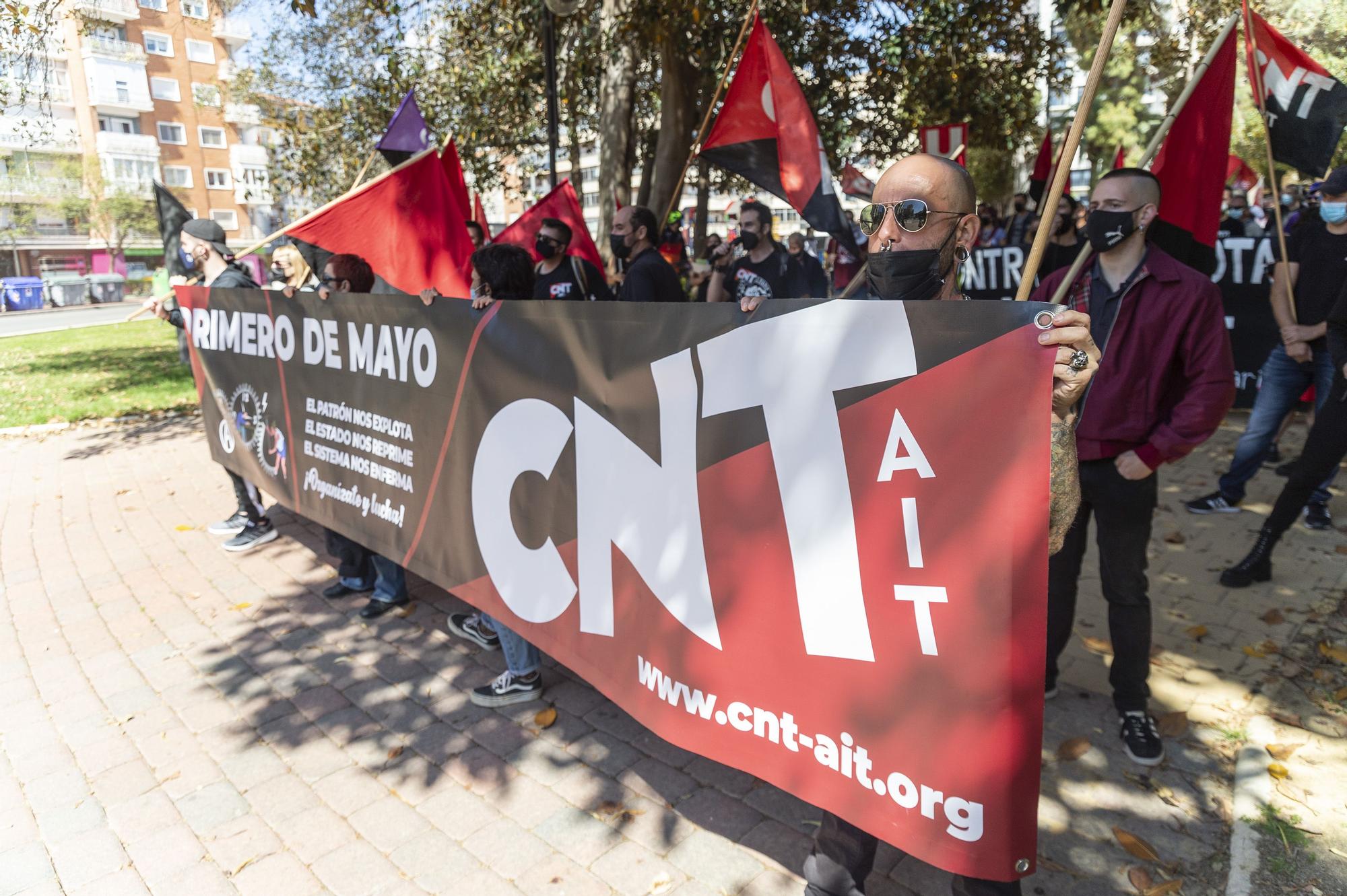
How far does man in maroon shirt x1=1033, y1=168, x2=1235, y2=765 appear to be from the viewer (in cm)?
291

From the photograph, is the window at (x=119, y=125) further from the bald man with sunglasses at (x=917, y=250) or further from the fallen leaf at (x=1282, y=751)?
the fallen leaf at (x=1282, y=751)

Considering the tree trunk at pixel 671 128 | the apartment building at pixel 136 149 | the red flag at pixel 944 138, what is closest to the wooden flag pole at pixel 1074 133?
the red flag at pixel 944 138

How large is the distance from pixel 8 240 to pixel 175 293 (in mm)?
57821

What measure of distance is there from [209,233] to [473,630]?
345cm

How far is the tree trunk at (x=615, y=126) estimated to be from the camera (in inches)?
409

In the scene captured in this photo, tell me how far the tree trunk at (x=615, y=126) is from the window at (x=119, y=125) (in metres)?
59.7

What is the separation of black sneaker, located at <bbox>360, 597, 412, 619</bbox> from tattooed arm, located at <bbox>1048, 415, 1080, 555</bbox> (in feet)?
12.6

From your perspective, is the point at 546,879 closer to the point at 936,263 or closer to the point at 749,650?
the point at 749,650

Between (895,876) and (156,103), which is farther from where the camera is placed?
(156,103)

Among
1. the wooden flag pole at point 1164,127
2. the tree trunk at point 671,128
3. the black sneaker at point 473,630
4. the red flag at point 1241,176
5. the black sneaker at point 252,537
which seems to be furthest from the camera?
the red flag at point 1241,176

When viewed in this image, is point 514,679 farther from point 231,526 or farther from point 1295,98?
point 1295,98

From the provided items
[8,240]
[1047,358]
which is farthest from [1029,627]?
[8,240]

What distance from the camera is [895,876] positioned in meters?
2.69

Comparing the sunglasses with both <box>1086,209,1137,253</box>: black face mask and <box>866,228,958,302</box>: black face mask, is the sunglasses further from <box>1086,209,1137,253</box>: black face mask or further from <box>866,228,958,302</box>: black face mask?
<box>1086,209,1137,253</box>: black face mask
